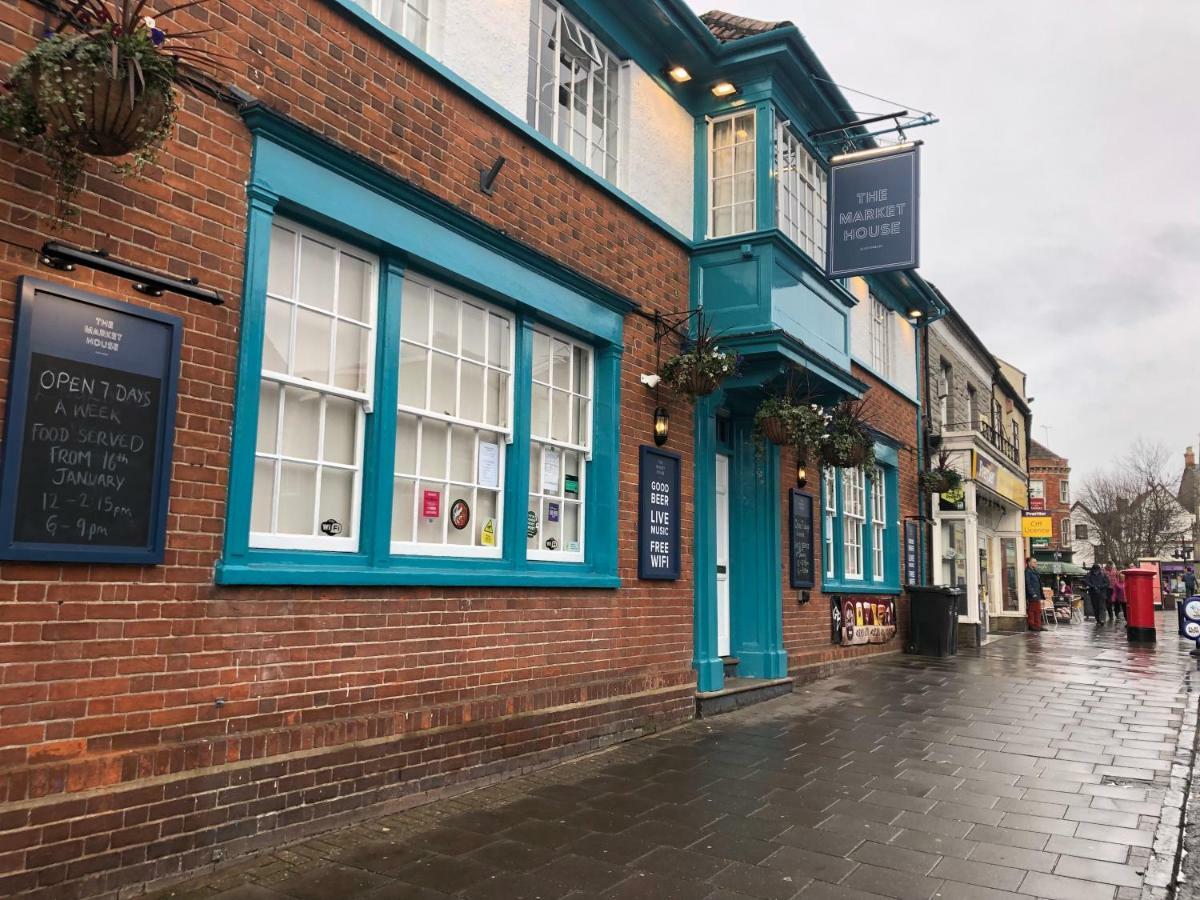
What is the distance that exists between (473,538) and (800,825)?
282cm

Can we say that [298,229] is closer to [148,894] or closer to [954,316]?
[148,894]

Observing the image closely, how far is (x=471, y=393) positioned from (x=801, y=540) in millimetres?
6135

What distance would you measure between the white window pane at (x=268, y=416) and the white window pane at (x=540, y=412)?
2348 mm

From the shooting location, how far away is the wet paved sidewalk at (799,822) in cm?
416

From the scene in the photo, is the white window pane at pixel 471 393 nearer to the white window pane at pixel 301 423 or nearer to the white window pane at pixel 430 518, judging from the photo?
the white window pane at pixel 430 518

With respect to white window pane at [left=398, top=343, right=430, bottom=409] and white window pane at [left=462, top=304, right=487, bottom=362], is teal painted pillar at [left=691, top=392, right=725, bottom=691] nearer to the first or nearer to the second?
white window pane at [left=462, top=304, right=487, bottom=362]

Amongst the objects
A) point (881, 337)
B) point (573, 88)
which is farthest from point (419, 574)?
point (881, 337)

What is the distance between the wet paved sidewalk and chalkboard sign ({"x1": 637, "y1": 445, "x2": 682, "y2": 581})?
1.48 metres

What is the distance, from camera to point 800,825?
16.9 ft

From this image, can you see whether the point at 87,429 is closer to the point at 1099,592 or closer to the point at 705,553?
the point at 705,553

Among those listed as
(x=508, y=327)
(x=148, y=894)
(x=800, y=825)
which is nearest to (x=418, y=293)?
(x=508, y=327)

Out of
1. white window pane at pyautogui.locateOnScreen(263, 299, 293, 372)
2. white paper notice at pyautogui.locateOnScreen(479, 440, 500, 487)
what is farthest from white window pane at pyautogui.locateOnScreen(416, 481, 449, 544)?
white window pane at pyautogui.locateOnScreen(263, 299, 293, 372)

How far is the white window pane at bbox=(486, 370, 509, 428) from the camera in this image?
644cm

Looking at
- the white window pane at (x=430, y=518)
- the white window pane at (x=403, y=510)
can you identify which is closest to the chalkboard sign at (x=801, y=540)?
the white window pane at (x=430, y=518)
